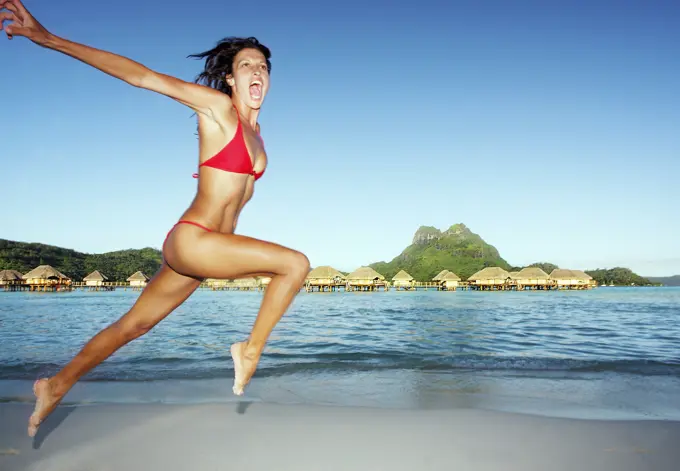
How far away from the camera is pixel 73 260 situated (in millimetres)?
97312

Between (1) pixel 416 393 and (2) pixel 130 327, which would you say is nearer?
(2) pixel 130 327

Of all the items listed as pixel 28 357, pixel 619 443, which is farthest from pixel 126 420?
pixel 28 357

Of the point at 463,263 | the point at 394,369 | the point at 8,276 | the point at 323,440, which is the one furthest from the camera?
the point at 463,263

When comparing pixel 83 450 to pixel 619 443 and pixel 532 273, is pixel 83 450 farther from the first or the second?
pixel 532 273

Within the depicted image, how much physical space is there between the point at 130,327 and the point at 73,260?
4344 inches

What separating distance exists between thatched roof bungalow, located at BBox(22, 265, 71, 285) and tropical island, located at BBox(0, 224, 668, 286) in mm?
3228

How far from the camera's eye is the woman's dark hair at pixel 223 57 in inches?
91.2

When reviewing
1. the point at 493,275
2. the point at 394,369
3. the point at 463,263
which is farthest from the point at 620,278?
the point at 394,369

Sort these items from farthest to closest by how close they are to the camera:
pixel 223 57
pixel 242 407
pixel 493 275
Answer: pixel 493 275, pixel 242 407, pixel 223 57

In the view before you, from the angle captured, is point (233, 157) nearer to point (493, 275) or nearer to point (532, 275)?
point (493, 275)

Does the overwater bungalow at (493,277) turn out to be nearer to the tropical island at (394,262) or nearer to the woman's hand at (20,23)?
the tropical island at (394,262)

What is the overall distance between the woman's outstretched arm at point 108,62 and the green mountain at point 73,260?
91.9 meters

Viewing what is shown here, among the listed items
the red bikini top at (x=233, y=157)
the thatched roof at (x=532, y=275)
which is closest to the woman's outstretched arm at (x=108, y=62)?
the red bikini top at (x=233, y=157)

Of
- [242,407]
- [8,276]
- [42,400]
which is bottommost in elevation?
[242,407]
